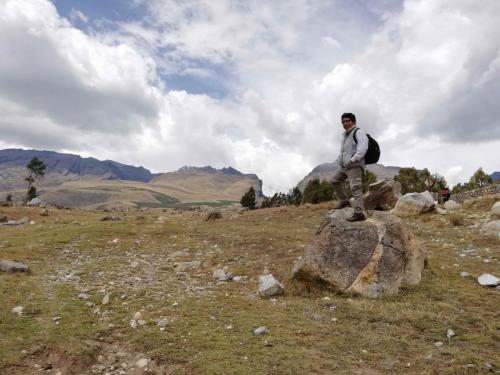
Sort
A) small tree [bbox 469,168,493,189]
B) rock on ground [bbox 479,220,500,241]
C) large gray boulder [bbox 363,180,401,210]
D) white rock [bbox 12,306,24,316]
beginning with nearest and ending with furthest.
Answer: white rock [bbox 12,306,24,316] < rock on ground [bbox 479,220,500,241] < large gray boulder [bbox 363,180,401,210] < small tree [bbox 469,168,493,189]

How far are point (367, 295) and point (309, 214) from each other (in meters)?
24.2

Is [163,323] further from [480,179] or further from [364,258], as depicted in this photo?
[480,179]

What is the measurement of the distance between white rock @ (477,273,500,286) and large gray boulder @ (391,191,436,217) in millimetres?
18676

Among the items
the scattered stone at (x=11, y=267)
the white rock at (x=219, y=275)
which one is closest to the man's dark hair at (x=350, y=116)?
the white rock at (x=219, y=275)

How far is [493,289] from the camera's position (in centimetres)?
1313

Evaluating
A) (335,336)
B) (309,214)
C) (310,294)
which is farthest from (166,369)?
(309,214)

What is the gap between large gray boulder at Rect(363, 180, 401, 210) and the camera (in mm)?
37844

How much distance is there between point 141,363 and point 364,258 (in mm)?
7762

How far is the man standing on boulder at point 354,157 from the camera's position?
521 inches

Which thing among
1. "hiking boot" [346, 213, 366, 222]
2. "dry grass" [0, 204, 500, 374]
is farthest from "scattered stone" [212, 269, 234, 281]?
"hiking boot" [346, 213, 366, 222]

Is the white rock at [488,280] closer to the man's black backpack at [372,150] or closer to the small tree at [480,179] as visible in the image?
the man's black backpack at [372,150]

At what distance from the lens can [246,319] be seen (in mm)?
10977

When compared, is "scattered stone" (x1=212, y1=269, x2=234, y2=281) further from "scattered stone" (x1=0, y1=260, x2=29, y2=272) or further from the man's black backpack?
"scattered stone" (x1=0, y1=260, x2=29, y2=272)

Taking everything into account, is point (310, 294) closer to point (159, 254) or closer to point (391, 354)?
point (391, 354)
